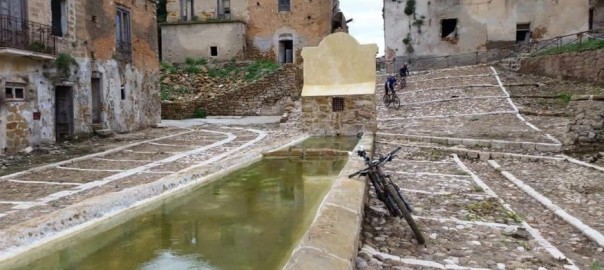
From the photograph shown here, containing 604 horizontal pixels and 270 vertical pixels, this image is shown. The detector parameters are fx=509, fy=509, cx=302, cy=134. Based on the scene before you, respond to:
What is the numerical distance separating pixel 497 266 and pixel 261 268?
232cm

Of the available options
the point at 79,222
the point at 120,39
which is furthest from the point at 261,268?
the point at 120,39

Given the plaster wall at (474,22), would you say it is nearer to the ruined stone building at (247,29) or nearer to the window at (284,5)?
the ruined stone building at (247,29)

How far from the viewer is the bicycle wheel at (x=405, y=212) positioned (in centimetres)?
547

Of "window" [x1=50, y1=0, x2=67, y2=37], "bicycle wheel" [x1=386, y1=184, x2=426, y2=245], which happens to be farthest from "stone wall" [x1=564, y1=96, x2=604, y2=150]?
"window" [x1=50, y1=0, x2=67, y2=37]

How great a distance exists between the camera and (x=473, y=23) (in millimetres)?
29766

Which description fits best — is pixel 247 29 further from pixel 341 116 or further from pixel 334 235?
pixel 334 235

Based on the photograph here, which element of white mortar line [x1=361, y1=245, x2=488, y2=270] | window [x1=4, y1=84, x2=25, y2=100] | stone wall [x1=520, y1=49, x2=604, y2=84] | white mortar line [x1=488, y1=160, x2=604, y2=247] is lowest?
white mortar line [x1=361, y1=245, x2=488, y2=270]

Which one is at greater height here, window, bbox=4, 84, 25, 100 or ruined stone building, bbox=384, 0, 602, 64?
ruined stone building, bbox=384, 0, 602, 64

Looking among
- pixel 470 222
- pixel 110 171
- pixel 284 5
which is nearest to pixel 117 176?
pixel 110 171

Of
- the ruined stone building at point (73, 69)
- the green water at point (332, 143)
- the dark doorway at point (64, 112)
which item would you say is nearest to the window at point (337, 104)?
the green water at point (332, 143)

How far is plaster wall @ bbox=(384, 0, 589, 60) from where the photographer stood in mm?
28922

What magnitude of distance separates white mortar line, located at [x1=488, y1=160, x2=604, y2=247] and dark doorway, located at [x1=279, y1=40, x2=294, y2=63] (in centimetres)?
2482

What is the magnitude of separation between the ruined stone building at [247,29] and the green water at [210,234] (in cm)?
2549

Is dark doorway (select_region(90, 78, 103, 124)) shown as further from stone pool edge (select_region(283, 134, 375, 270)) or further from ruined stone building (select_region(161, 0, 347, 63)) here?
ruined stone building (select_region(161, 0, 347, 63))
